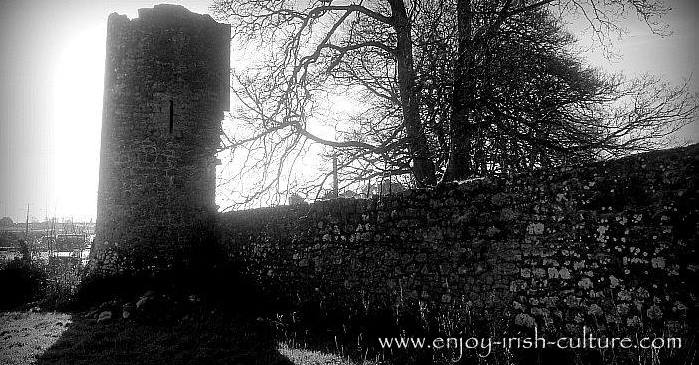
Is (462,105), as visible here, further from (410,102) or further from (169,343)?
Result: (169,343)

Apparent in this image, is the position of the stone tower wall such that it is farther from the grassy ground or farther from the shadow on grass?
the shadow on grass

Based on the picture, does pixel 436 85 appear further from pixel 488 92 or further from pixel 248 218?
pixel 248 218

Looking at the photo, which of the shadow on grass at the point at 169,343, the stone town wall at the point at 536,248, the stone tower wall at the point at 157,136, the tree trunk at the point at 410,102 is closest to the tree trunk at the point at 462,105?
the tree trunk at the point at 410,102

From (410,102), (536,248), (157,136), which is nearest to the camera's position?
(536,248)

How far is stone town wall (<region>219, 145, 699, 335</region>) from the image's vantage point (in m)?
3.88

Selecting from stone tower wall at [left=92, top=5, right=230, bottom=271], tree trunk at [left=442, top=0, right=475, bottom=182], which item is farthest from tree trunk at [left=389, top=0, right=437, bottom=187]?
stone tower wall at [left=92, top=5, right=230, bottom=271]

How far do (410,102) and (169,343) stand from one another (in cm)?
545

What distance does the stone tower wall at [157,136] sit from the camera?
10.0 m

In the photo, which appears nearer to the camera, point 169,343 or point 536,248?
point 536,248

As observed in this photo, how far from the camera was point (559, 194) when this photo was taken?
4.64 meters

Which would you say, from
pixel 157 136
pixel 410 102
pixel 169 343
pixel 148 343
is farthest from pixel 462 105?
pixel 157 136

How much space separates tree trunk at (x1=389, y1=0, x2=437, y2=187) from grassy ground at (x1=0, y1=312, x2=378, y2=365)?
12.1 ft

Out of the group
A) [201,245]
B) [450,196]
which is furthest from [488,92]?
[201,245]

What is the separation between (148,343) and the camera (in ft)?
20.4
